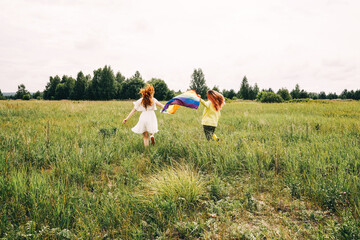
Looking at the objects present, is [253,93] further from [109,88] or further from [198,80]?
[109,88]

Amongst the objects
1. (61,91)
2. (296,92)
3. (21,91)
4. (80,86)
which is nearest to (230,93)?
(296,92)

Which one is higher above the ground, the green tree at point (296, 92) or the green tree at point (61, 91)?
the green tree at point (296, 92)

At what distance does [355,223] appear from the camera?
1.95 meters

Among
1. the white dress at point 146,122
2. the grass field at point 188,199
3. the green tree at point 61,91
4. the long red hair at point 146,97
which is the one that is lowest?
the grass field at point 188,199

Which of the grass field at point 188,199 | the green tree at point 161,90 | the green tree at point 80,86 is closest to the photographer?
the grass field at point 188,199

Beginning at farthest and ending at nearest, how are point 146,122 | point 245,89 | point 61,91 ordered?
point 245,89, point 61,91, point 146,122

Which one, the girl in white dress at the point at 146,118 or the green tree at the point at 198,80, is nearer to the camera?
the girl in white dress at the point at 146,118

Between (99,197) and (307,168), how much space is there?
365 cm

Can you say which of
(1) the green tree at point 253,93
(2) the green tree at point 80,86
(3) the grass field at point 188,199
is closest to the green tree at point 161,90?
(2) the green tree at point 80,86

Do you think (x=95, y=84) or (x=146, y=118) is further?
(x=95, y=84)

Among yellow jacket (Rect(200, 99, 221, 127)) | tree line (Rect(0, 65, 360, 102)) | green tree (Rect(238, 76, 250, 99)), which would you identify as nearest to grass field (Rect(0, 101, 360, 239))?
yellow jacket (Rect(200, 99, 221, 127))

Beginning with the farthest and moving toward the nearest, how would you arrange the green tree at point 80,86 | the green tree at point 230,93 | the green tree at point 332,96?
the green tree at point 332,96 < the green tree at point 230,93 < the green tree at point 80,86

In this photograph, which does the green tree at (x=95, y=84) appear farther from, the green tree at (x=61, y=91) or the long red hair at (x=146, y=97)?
the long red hair at (x=146, y=97)

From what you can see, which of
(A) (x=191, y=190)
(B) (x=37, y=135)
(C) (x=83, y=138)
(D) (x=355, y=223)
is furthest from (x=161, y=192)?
(B) (x=37, y=135)
